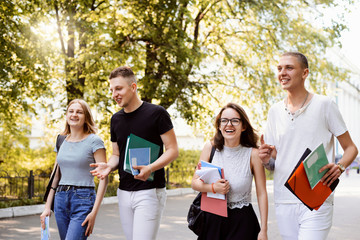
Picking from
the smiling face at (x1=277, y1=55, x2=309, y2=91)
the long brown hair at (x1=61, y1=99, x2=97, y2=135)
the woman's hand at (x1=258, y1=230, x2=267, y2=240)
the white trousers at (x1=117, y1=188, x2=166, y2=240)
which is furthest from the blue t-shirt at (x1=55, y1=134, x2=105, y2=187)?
the smiling face at (x1=277, y1=55, x2=309, y2=91)

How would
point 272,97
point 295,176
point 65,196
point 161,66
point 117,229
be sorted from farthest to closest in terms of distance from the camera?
point 272,97, point 161,66, point 117,229, point 65,196, point 295,176

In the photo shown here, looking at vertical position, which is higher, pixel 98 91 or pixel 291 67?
pixel 98 91

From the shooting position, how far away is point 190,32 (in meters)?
18.9

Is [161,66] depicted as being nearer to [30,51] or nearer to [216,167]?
[30,51]

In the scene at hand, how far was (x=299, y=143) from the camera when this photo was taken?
12.0 feet

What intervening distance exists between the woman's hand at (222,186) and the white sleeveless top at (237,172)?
10 cm

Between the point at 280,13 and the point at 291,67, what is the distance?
44.6 ft

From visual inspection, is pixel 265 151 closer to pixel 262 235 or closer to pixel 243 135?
pixel 243 135

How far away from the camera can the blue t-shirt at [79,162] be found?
4.29 m

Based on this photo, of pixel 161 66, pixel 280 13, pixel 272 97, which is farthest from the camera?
pixel 272 97

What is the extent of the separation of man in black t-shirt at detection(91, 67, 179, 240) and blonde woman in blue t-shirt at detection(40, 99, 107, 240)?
0.23 metres

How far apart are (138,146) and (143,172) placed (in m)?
0.22

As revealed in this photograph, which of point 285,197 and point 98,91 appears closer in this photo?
point 285,197

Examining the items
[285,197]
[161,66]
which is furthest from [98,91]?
[285,197]
